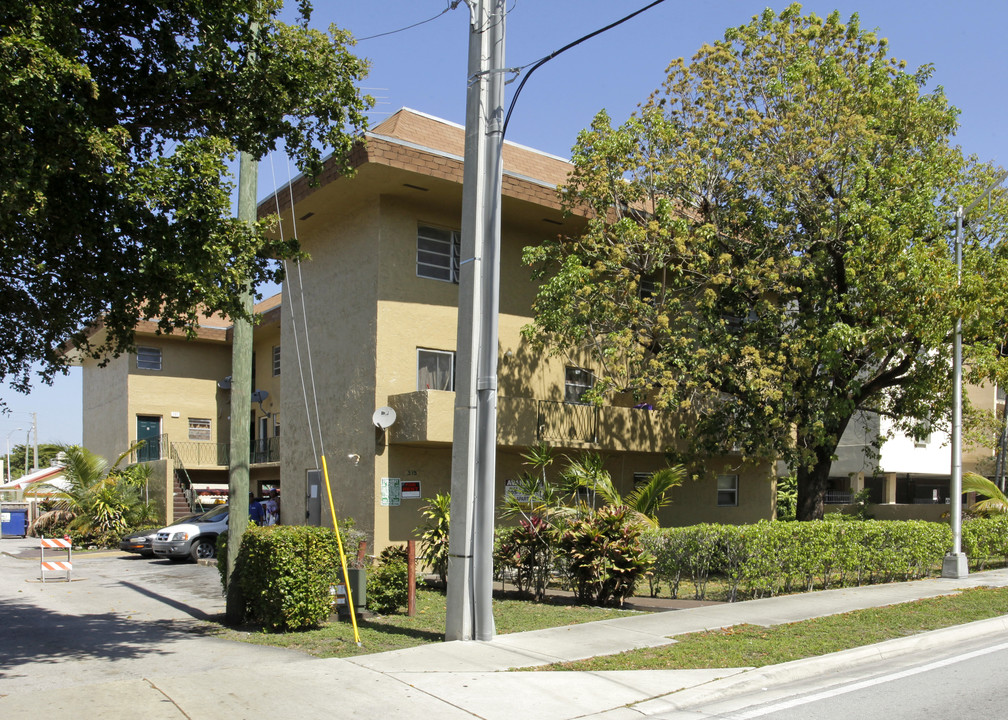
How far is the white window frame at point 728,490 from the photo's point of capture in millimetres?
24844

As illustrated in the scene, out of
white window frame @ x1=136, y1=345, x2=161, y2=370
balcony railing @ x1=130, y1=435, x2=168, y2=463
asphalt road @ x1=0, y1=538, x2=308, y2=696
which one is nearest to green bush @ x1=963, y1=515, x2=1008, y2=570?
asphalt road @ x1=0, y1=538, x2=308, y2=696

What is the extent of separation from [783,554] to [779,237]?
7.05 metres

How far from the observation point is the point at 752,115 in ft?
57.2

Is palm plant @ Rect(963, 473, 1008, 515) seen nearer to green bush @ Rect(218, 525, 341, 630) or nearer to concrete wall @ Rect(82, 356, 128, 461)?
green bush @ Rect(218, 525, 341, 630)

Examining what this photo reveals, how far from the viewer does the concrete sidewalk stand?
7.06 meters

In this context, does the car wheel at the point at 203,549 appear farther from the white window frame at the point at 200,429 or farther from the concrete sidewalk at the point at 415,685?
the concrete sidewalk at the point at 415,685

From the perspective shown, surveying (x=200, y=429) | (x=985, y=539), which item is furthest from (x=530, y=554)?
(x=200, y=429)

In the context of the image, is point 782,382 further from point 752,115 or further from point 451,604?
point 451,604

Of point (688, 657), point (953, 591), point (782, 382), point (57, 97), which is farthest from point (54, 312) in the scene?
point (953, 591)

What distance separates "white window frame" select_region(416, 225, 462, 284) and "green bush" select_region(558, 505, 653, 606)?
7.89 meters

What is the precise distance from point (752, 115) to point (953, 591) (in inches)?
388

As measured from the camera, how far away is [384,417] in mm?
17531

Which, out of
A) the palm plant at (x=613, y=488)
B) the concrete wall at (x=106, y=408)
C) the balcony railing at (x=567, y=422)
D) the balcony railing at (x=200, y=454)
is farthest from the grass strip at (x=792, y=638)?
the concrete wall at (x=106, y=408)

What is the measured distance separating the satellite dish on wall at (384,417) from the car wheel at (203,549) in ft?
26.2
